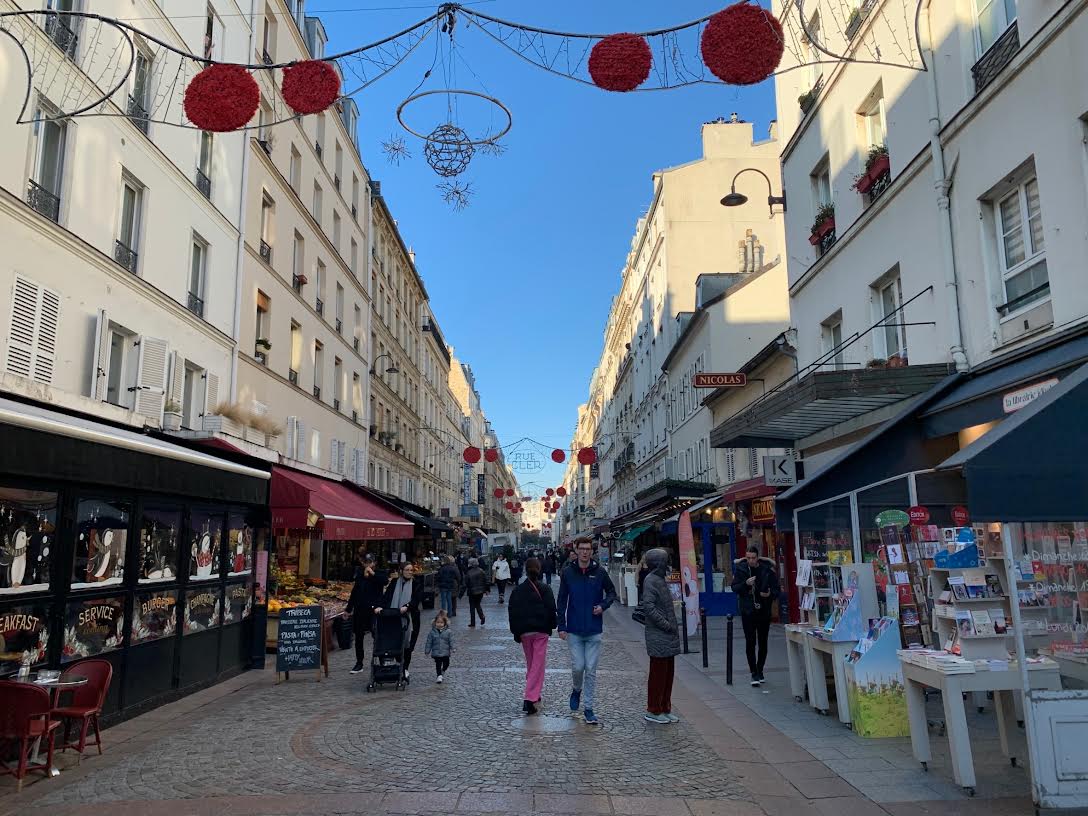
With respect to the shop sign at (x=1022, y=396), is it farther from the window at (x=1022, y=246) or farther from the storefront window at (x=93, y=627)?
the storefront window at (x=93, y=627)

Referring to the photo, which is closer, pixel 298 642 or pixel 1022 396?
pixel 1022 396

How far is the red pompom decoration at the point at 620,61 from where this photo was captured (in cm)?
698

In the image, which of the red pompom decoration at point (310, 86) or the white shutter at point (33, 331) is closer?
the red pompom decoration at point (310, 86)

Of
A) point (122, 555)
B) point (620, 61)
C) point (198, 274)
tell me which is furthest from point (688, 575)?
point (198, 274)

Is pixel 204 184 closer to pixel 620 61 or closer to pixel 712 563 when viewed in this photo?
pixel 620 61

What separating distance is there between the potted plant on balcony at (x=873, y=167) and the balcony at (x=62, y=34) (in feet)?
39.3

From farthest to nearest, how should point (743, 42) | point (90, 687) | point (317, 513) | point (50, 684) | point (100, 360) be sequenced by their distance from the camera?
point (317, 513)
point (100, 360)
point (90, 687)
point (743, 42)
point (50, 684)

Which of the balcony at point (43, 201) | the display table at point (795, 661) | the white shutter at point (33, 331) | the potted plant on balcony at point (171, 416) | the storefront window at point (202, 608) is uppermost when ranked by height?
the balcony at point (43, 201)

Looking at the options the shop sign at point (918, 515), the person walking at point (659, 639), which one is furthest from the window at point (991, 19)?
the person walking at point (659, 639)

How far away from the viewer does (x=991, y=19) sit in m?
9.61

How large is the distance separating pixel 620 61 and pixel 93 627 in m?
7.47

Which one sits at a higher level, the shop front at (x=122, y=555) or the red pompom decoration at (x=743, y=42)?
the red pompom decoration at (x=743, y=42)

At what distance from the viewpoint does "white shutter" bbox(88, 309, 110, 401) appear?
1199 cm

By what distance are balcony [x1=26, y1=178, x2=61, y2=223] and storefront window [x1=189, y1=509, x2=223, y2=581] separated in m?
4.59
